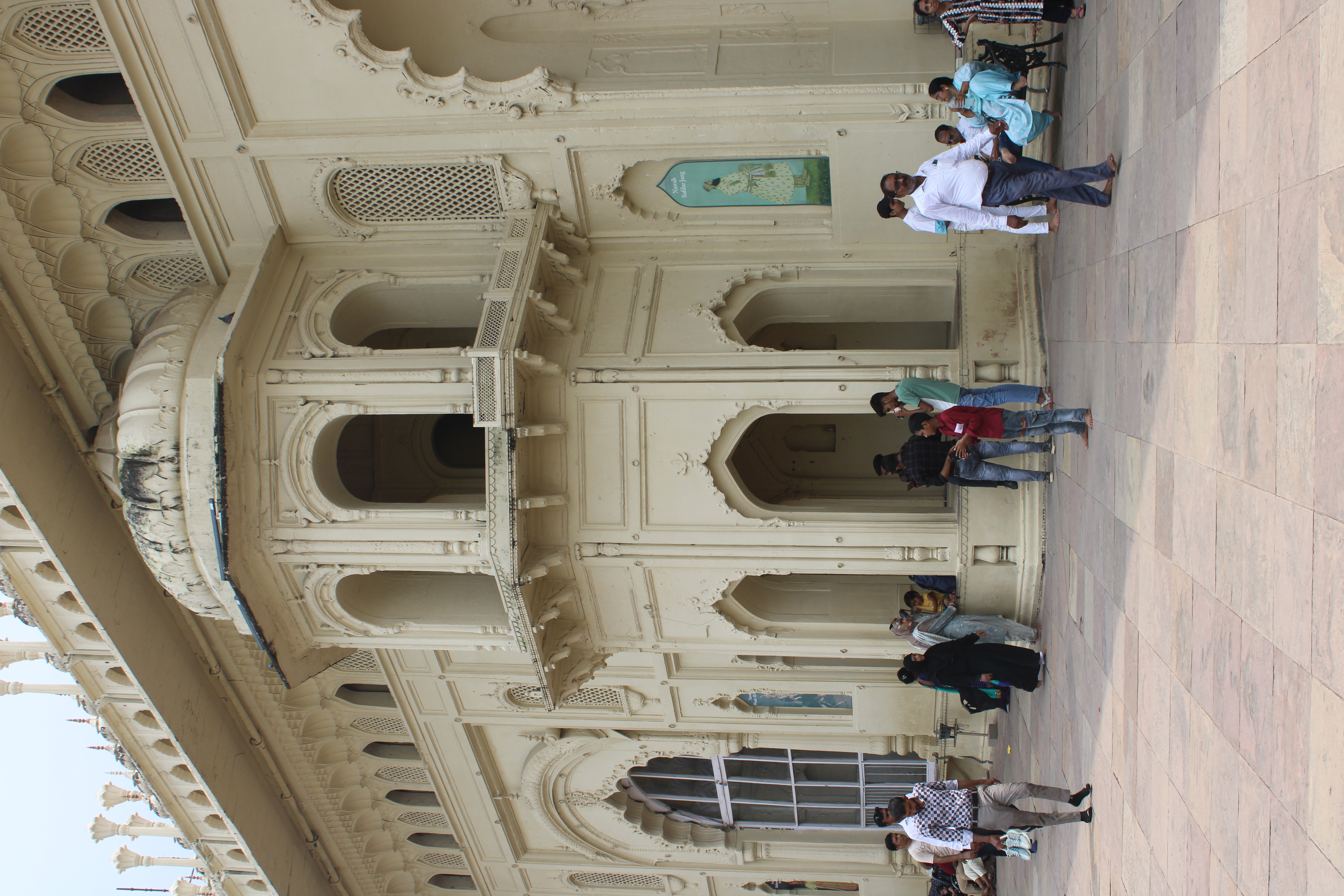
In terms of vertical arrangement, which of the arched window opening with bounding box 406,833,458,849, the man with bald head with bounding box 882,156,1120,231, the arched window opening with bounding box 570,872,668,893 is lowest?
the arched window opening with bounding box 570,872,668,893

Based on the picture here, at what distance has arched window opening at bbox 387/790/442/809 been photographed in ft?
41.1

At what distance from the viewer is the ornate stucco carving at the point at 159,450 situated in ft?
23.4

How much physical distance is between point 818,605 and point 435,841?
6.86 m

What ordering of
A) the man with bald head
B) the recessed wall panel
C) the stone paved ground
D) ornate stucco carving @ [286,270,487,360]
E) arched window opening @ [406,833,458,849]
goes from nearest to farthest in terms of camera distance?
the stone paved ground < the man with bald head < ornate stucco carving @ [286,270,487,360] < the recessed wall panel < arched window opening @ [406,833,458,849]

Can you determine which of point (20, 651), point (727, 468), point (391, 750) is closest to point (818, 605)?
point (727, 468)

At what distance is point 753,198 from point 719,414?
180 centimetres

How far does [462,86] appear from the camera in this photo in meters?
7.24

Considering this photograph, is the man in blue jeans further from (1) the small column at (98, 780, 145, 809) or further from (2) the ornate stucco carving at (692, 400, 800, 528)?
(1) the small column at (98, 780, 145, 809)

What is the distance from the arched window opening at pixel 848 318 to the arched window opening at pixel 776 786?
5242mm

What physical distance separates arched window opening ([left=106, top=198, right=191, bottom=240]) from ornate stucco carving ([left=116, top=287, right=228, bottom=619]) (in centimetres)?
106

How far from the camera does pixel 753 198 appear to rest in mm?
7883

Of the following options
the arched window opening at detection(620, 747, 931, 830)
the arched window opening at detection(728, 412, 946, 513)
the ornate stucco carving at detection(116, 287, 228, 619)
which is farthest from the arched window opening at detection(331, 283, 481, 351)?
the arched window opening at detection(620, 747, 931, 830)

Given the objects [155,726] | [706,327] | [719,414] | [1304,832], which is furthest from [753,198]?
[155,726]

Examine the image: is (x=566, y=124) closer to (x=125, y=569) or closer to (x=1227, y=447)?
(x=1227, y=447)
